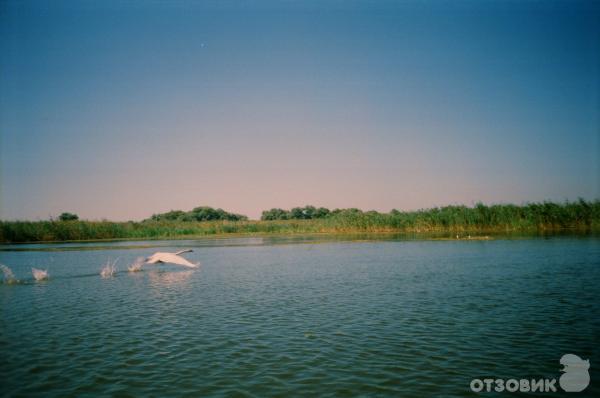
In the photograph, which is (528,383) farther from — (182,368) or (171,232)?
(171,232)

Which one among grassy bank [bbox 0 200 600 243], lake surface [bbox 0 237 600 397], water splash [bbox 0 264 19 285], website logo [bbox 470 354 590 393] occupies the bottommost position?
website logo [bbox 470 354 590 393]

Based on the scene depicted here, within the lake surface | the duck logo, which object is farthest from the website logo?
the lake surface

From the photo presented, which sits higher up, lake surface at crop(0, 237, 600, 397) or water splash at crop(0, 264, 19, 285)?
water splash at crop(0, 264, 19, 285)

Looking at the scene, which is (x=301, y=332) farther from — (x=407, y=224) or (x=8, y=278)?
(x=407, y=224)

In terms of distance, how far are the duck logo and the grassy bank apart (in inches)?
1597

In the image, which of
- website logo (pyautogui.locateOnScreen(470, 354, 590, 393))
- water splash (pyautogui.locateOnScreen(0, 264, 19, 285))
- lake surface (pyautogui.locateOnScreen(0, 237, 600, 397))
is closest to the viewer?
website logo (pyautogui.locateOnScreen(470, 354, 590, 393))

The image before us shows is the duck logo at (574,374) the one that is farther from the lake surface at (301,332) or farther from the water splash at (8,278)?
the water splash at (8,278)

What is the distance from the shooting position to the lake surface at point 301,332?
6977mm

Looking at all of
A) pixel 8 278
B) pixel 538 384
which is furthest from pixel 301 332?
pixel 8 278

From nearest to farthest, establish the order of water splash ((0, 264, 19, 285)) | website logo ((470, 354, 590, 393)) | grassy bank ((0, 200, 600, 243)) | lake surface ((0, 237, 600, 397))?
1. website logo ((470, 354, 590, 393))
2. lake surface ((0, 237, 600, 397))
3. water splash ((0, 264, 19, 285))
4. grassy bank ((0, 200, 600, 243))

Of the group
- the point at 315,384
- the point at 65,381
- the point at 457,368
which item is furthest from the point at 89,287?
the point at 457,368

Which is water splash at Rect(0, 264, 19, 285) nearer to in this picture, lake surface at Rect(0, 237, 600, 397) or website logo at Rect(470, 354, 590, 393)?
lake surface at Rect(0, 237, 600, 397)

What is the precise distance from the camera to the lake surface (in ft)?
22.9

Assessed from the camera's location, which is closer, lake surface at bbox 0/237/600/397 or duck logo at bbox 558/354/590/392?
duck logo at bbox 558/354/590/392
